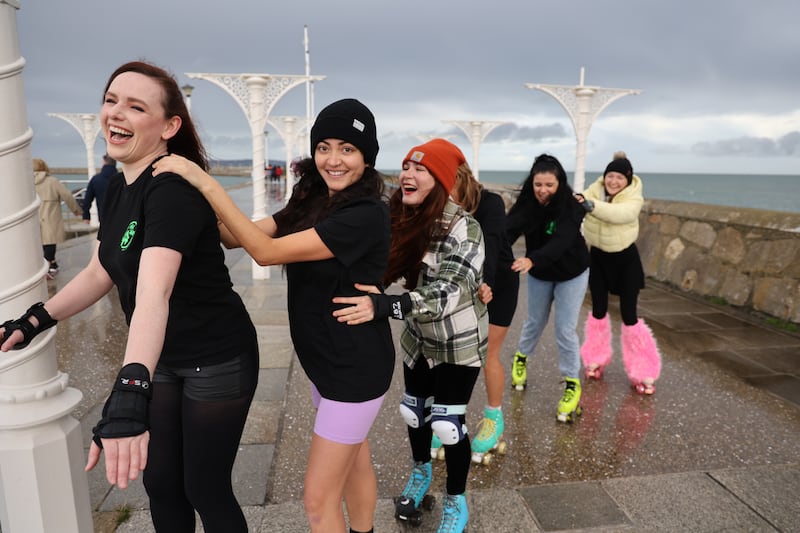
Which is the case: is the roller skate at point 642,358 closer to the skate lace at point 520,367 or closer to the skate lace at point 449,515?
the skate lace at point 520,367

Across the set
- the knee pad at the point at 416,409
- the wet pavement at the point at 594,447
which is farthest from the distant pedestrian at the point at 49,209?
the knee pad at the point at 416,409

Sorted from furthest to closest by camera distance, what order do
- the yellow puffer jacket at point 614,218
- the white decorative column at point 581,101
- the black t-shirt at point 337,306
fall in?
1. the white decorative column at point 581,101
2. the yellow puffer jacket at point 614,218
3. the black t-shirt at point 337,306

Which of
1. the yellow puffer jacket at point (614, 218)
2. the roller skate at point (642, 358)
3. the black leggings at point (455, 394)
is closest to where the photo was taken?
the black leggings at point (455, 394)

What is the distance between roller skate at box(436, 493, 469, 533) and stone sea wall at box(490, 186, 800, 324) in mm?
5368

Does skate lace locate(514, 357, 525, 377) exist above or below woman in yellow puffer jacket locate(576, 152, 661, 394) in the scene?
below

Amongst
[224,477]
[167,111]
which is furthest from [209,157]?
[224,477]

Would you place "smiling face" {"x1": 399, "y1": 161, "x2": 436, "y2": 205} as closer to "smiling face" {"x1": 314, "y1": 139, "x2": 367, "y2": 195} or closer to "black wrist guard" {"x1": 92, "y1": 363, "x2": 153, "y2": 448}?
"smiling face" {"x1": 314, "y1": 139, "x2": 367, "y2": 195}

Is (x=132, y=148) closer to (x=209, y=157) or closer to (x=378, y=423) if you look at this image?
(x=209, y=157)

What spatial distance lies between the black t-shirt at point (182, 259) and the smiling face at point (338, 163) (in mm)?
466

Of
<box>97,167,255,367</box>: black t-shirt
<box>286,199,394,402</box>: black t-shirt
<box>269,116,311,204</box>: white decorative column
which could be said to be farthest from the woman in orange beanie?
<box>269,116,311,204</box>: white decorative column

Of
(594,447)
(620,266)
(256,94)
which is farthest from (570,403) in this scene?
(256,94)

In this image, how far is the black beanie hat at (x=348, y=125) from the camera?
1989 mm

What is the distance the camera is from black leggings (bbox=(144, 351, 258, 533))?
1.85m

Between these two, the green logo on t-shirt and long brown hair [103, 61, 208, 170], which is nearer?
the green logo on t-shirt
